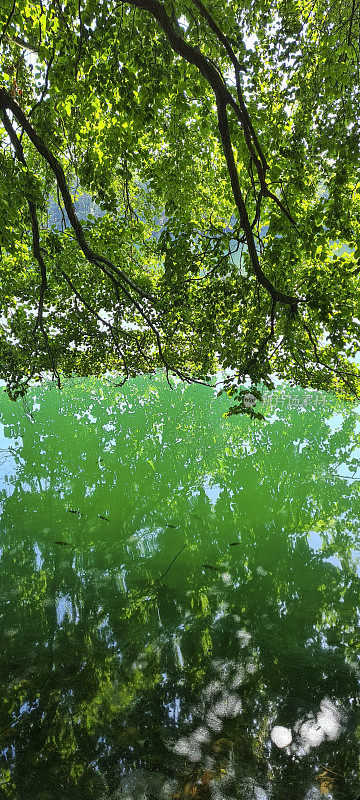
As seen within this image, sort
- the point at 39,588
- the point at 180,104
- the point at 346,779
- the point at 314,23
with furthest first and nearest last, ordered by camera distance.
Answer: the point at 39,588, the point at 314,23, the point at 180,104, the point at 346,779

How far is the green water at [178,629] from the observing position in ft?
10.9

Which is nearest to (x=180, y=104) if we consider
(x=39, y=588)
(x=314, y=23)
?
(x=314, y=23)

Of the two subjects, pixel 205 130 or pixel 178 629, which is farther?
pixel 178 629

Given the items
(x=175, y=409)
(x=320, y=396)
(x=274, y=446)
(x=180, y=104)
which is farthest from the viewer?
(x=320, y=396)

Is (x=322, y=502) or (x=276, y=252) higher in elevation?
(x=276, y=252)

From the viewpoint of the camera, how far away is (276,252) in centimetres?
471

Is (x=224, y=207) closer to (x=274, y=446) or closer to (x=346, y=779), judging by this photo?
(x=274, y=446)

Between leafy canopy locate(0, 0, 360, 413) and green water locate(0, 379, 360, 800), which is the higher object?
leafy canopy locate(0, 0, 360, 413)

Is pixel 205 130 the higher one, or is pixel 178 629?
pixel 205 130

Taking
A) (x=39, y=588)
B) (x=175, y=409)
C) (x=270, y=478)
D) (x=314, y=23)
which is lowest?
(x=39, y=588)

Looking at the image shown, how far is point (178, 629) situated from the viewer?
16.4 ft

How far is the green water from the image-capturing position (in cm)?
331

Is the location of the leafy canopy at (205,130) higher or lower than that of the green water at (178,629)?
higher

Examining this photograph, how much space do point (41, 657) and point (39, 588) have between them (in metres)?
1.39
